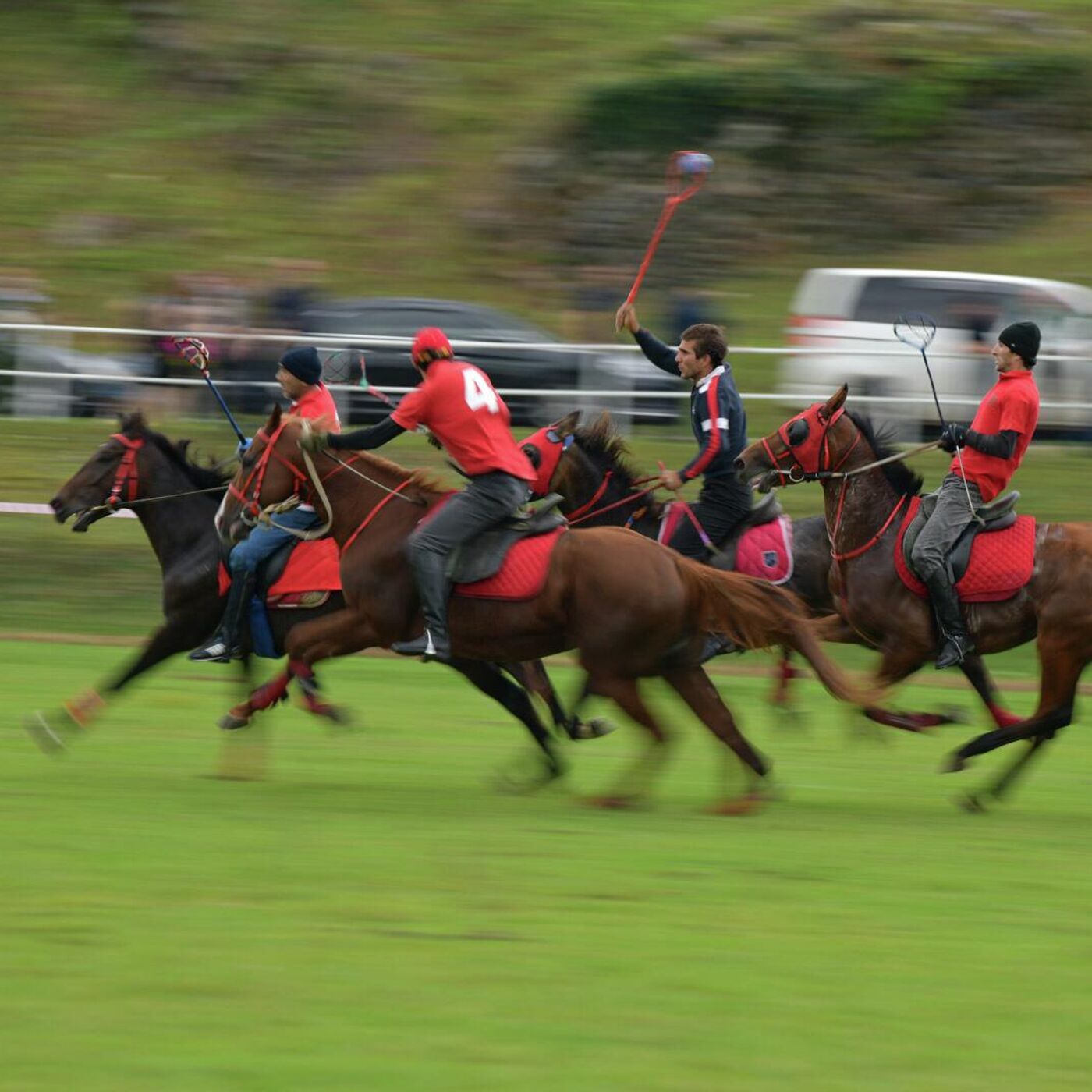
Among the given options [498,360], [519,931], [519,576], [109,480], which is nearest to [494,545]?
[519,576]

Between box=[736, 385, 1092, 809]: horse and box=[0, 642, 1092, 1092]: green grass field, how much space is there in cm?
43

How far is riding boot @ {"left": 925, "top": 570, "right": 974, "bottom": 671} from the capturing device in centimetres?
984

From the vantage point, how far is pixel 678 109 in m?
27.6

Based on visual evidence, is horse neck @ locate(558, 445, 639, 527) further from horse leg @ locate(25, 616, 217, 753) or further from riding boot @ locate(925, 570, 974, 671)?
horse leg @ locate(25, 616, 217, 753)

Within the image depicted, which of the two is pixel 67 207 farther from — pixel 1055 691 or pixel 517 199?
pixel 1055 691

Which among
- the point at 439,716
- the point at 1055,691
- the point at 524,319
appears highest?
the point at 1055,691

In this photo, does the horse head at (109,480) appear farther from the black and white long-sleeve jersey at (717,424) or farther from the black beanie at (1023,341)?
the black beanie at (1023,341)

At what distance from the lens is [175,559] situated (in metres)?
10.3

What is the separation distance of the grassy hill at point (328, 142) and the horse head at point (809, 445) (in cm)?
1431

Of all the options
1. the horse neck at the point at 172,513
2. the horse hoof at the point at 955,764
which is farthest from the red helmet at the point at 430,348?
the horse hoof at the point at 955,764

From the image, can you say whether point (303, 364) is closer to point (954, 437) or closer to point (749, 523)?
point (749, 523)

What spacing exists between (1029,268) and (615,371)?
9.22 metres

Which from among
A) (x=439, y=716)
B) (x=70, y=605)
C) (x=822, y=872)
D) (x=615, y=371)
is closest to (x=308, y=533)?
(x=439, y=716)

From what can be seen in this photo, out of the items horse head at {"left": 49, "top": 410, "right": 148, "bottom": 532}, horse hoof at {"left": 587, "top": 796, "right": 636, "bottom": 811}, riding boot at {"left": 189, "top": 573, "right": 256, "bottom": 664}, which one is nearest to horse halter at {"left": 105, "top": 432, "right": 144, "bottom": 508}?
horse head at {"left": 49, "top": 410, "right": 148, "bottom": 532}
